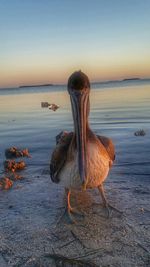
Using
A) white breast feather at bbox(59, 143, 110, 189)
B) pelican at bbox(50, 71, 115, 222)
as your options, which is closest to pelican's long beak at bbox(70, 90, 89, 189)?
pelican at bbox(50, 71, 115, 222)

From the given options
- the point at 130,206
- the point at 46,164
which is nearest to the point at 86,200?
the point at 130,206

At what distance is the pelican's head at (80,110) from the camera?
397 cm

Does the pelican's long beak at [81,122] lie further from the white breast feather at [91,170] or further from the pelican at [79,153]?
the white breast feather at [91,170]

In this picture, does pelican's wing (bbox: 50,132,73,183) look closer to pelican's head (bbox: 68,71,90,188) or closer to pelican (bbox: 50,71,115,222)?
pelican (bbox: 50,71,115,222)

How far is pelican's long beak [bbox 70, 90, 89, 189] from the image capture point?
3.97 metres

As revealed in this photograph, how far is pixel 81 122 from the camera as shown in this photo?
3980mm

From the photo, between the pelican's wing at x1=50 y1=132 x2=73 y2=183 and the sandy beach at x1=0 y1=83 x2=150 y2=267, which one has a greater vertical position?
the pelican's wing at x1=50 y1=132 x2=73 y2=183

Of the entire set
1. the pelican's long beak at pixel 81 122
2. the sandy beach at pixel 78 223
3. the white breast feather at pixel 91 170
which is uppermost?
the pelican's long beak at pixel 81 122

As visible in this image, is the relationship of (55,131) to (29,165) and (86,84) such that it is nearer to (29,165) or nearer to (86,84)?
(29,165)

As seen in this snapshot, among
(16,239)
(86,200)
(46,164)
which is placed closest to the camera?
(16,239)

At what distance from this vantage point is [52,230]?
4.22m

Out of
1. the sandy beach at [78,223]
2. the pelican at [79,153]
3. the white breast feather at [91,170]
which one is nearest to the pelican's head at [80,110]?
the pelican at [79,153]

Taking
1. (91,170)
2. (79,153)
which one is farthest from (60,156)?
(79,153)

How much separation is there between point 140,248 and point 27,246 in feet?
3.85
